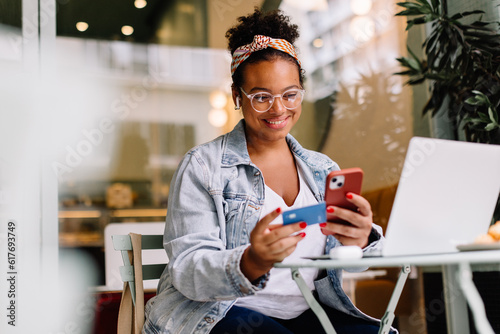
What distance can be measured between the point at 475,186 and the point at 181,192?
0.79 meters

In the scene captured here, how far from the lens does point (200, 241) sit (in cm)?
147

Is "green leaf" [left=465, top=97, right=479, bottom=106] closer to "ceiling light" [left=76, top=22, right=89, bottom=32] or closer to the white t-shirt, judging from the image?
the white t-shirt

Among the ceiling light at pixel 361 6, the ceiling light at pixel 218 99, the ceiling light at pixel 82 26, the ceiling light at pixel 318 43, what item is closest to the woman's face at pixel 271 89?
the ceiling light at pixel 361 6

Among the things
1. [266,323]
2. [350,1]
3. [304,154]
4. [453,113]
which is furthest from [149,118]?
[266,323]

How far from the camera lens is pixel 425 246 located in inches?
48.7

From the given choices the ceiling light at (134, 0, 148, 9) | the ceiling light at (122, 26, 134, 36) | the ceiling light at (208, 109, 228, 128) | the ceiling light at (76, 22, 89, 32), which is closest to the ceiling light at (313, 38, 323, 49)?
the ceiling light at (208, 109, 228, 128)

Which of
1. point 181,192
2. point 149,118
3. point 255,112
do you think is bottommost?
point 181,192

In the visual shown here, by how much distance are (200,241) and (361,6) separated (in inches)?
172

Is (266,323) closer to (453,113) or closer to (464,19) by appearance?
(453,113)

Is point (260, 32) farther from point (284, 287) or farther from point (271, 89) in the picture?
point (284, 287)

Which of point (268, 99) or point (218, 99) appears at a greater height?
point (218, 99)

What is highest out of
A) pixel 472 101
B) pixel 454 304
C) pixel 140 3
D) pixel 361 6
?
pixel 140 3

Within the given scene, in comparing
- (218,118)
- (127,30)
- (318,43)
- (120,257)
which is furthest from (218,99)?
(120,257)

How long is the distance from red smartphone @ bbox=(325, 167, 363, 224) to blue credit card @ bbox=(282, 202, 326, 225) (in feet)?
0.35
